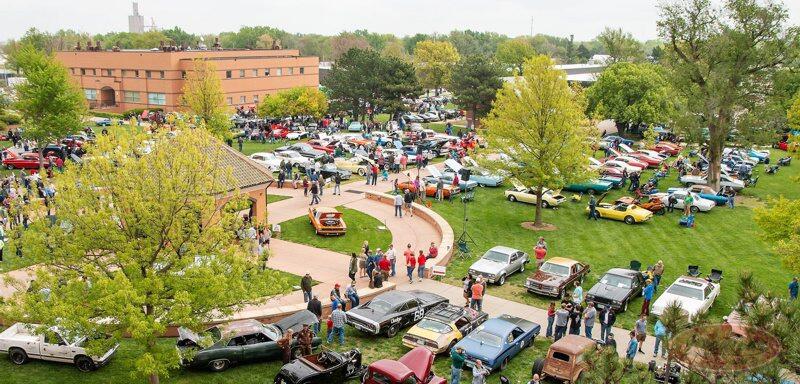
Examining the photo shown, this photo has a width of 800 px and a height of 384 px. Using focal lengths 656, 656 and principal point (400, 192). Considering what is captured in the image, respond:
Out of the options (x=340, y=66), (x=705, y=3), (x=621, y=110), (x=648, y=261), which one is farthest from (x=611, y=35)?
(x=648, y=261)

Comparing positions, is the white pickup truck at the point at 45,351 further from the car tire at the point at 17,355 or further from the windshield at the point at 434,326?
the windshield at the point at 434,326

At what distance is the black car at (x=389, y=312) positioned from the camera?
796 inches

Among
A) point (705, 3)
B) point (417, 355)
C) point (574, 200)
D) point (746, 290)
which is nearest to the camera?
point (746, 290)

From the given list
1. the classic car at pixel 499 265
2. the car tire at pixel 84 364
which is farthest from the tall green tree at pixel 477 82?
the car tire at pixel 84 364

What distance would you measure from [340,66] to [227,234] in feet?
196

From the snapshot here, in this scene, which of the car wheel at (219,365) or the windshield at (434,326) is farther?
the windshield at (434,326)

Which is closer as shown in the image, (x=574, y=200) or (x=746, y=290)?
(x=746, y=290)

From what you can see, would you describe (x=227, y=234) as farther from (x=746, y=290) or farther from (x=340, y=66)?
(x=340, y=66)

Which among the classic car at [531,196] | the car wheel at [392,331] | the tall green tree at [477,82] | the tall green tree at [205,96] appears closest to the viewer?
the car wheel at [392,331]

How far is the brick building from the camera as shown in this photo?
258ft

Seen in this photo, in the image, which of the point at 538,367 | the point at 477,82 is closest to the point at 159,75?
the point at 477,82

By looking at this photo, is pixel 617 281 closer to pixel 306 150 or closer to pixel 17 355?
pixel 17 355

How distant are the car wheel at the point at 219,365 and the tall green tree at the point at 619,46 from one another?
85.9 metres

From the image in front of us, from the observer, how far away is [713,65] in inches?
1732
